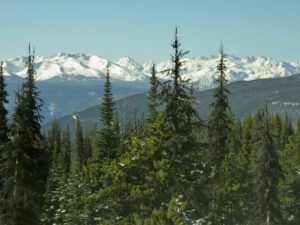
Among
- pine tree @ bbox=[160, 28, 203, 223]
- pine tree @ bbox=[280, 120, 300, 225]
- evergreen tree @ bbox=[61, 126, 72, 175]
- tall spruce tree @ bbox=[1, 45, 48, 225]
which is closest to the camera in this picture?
pine tree @ bbox=[160, 28, 203, 223]

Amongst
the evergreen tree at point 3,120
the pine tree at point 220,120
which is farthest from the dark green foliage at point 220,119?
the evergreen tree at point 3,120

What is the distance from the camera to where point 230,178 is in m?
55.1

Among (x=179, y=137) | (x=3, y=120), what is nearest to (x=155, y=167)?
(x=179, y=137)

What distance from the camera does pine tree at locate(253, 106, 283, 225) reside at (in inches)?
2084

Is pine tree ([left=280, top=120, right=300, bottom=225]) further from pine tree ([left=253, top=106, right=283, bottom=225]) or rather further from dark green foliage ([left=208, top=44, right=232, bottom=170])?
dark green foliage ([left=208, top=44, right=232, bottom=170])

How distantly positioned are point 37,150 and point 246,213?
106 feet

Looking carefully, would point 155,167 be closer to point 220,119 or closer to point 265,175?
point 220,119

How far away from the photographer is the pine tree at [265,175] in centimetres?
5294

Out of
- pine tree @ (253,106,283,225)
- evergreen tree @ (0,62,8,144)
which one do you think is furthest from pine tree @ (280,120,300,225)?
evergreen tree @ (0,62,8,144)

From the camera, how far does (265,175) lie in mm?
53906

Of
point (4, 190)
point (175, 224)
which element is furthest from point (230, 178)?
point (175, 224)

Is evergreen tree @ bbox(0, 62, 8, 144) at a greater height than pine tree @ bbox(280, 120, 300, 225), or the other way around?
evergreen tree @ bbox(0, 62, 8, 144)

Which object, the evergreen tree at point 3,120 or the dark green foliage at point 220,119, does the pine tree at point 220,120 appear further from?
the evergreen tree at point 3,120

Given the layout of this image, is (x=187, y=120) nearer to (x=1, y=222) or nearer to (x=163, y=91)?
(x=163, y=91)
